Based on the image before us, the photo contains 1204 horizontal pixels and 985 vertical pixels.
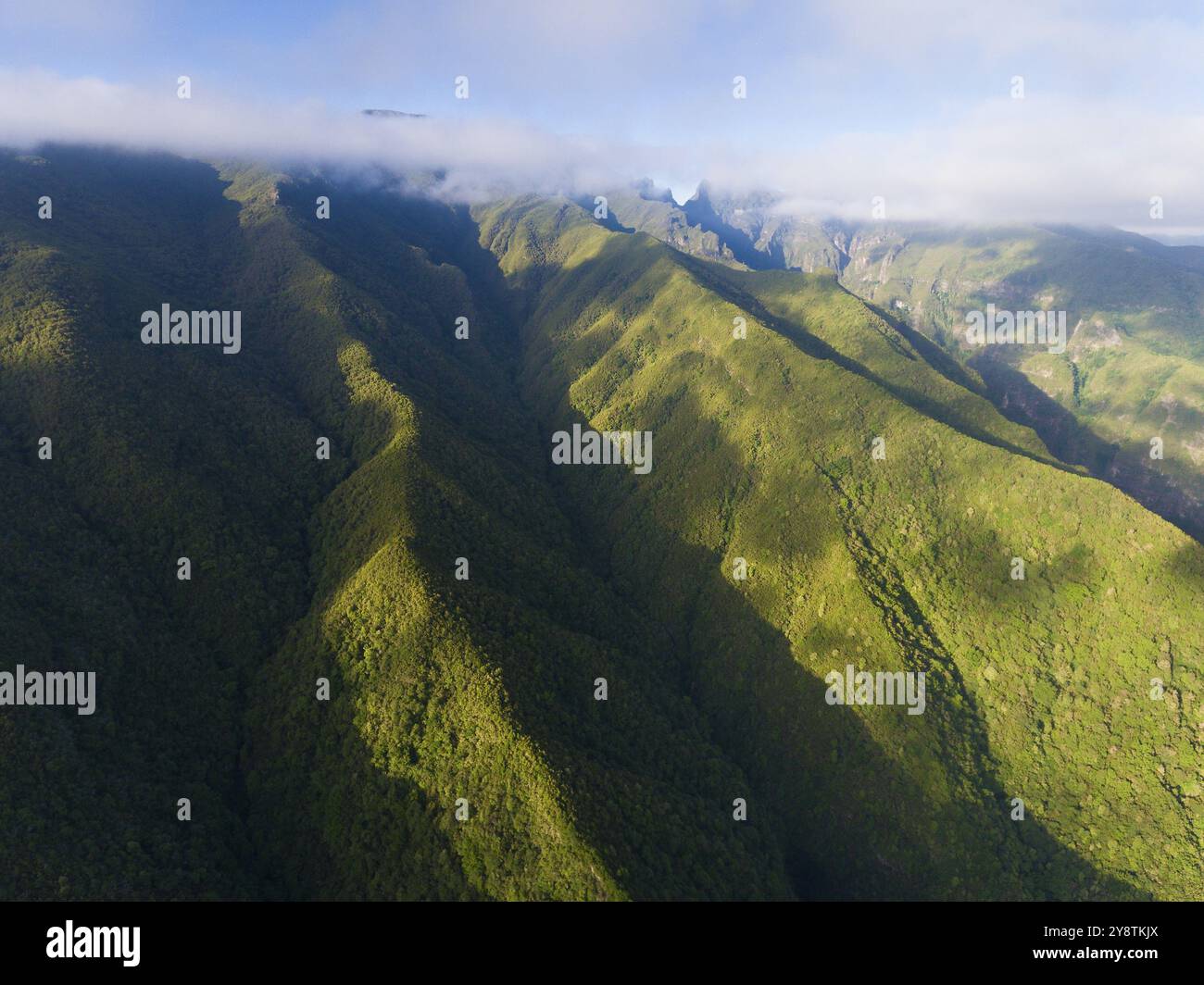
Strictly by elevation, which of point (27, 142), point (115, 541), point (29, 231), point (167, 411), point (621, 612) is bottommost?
point (621, 612)

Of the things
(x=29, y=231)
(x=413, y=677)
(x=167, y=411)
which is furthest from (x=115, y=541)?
(x=29, y=231)

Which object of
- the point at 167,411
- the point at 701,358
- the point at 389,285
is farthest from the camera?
the point at 389,285

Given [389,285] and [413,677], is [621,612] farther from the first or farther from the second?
[389,285]

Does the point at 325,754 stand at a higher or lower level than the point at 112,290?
lower
